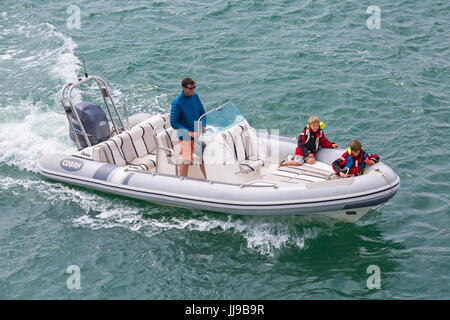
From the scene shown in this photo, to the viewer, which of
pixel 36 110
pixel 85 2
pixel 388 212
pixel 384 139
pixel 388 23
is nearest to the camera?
pixel 388 212

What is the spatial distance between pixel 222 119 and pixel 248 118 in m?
2.40

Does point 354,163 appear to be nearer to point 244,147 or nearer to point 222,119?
point 244,147

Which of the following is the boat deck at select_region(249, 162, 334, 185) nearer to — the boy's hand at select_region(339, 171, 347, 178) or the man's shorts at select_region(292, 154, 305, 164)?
the man's shorts at select_region(292, 154, 305, 164)

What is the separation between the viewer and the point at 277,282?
696 cm

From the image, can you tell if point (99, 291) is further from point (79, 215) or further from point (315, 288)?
point (315, 288)

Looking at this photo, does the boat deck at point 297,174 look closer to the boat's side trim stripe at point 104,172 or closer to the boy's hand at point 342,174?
the boy's hand at point 342,174

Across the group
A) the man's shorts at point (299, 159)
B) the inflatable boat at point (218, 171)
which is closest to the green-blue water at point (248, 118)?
the inflatable boat at point (218, 171)

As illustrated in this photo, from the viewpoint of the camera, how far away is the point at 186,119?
315 inches

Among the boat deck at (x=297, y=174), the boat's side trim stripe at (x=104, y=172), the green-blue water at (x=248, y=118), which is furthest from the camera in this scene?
the boat's side trim stripe at (x=104, y=172)

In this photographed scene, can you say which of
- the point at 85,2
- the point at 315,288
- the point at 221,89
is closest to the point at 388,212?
the point at 315,288

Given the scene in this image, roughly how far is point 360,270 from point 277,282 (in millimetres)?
1060

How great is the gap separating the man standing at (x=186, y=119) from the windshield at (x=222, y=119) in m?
0.20

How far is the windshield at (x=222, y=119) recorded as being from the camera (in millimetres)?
8289

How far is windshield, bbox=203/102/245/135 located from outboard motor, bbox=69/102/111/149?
182 centimetres
